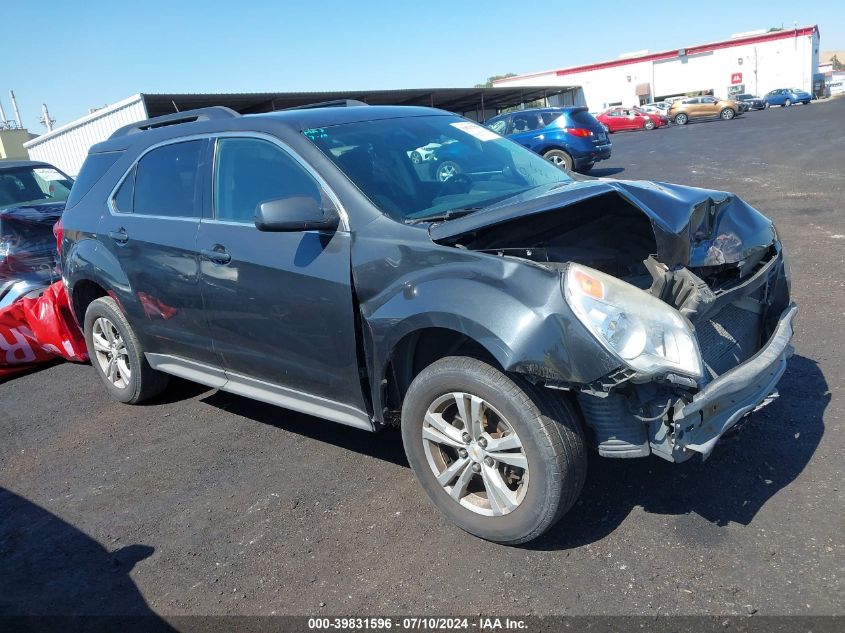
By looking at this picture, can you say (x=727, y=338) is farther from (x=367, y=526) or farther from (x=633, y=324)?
(x=367, y=526)

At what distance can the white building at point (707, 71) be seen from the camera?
59719mm

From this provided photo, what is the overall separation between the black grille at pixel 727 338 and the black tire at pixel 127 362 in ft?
12.0

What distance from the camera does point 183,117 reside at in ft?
15.6

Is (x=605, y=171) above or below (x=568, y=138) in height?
below

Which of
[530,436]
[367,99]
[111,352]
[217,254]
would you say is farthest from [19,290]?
[367,99]

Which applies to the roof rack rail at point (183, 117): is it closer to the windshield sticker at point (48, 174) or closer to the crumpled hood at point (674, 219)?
the crumpled hood at point (674, 219)

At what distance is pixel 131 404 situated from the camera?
5.22 metres

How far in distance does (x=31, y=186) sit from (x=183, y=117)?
5.15 m

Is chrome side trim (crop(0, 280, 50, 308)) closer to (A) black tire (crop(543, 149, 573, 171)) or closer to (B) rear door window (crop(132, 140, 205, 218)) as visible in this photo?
(B) rear door window (crop(132, 140, 205, 218))

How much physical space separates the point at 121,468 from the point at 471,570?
8.08 feet

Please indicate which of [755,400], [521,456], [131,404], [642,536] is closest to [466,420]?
[521,456]

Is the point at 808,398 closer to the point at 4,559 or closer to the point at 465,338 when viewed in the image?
the point at 465,338

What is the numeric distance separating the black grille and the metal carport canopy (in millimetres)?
18456

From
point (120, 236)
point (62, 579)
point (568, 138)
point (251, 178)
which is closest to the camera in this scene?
point (62, 579)
